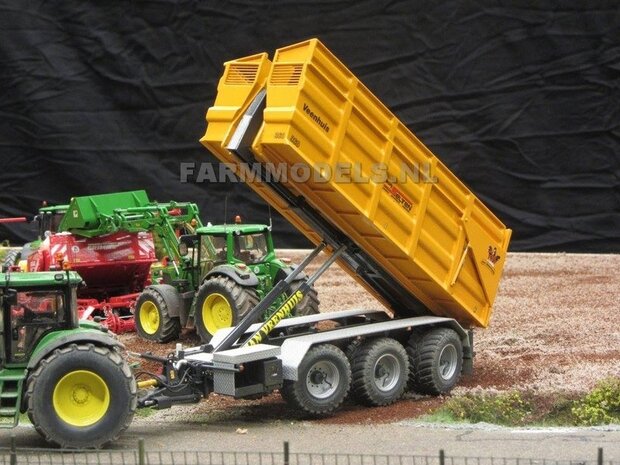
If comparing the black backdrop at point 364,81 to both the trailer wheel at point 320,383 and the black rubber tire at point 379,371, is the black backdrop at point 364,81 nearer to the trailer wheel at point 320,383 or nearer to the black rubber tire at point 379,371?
Answer: the black rubber tire at point 379,371

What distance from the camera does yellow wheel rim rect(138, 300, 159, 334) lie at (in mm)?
14688

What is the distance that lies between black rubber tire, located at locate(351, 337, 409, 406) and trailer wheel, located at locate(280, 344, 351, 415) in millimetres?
188

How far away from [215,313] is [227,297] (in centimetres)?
41

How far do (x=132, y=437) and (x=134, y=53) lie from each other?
12570mm

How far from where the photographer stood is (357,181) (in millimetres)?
10414

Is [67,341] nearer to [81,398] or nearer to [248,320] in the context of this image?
[81,398]

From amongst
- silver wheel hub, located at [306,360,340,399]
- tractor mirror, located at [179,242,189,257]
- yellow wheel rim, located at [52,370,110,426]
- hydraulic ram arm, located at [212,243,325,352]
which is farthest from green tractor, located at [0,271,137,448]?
tractor mirror, located at [179,242,189,257]

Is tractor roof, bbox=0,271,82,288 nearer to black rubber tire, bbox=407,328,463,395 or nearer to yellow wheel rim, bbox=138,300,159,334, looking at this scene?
black rubber tire, bbox=407,328,463,395

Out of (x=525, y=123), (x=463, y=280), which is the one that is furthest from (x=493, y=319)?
(x=525, y=123)

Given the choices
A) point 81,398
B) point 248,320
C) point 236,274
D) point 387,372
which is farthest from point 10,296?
point 236,274

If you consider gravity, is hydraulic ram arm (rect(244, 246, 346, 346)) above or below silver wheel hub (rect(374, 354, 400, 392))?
above

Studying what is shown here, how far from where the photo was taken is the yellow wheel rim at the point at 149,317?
1469 cm

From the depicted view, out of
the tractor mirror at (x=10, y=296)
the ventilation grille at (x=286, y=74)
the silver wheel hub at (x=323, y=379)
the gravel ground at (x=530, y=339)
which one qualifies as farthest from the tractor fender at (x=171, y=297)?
the tractor mirror at (x=10, y=296)

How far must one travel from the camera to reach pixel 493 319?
14938 mm
